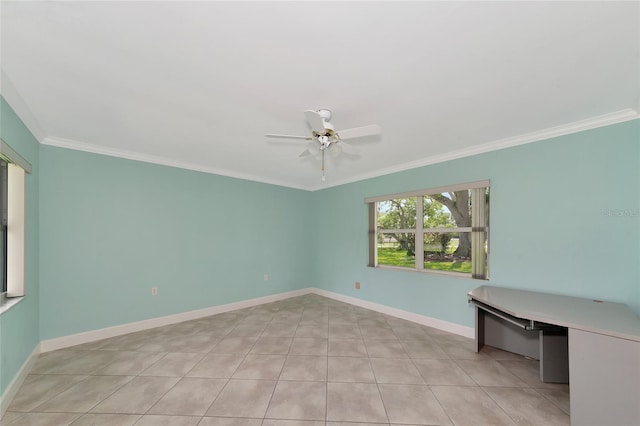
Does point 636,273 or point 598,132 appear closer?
point 636,273

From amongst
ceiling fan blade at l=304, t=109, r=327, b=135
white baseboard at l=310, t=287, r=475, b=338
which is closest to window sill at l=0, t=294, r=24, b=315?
ceiling fan blade at l=304, t=109, r=327, b=135

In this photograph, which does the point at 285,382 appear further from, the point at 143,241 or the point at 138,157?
the point at 138,157

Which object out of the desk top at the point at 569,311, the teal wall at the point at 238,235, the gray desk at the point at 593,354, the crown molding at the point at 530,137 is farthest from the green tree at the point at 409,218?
the gray desk at the point at 593,354

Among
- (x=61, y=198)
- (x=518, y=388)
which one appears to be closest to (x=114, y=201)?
(x=61, y=198)

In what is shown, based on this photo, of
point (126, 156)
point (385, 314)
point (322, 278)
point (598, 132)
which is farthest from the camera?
point (322, 278)

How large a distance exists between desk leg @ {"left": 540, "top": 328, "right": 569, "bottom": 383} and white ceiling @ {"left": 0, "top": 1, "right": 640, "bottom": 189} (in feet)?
6.82

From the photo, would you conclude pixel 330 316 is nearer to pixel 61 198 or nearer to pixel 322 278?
pixel 322 278

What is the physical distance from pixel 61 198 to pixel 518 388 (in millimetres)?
5232

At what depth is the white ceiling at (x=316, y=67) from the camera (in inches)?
50.1

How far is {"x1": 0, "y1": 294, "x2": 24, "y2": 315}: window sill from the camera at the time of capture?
1966 mm

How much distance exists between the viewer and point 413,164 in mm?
3842

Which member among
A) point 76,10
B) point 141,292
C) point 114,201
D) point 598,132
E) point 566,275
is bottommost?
point 141,292

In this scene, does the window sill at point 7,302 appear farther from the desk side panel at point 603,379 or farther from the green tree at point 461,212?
the green tree at point 461,212

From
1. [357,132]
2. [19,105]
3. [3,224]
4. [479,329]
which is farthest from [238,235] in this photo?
[479,329]
